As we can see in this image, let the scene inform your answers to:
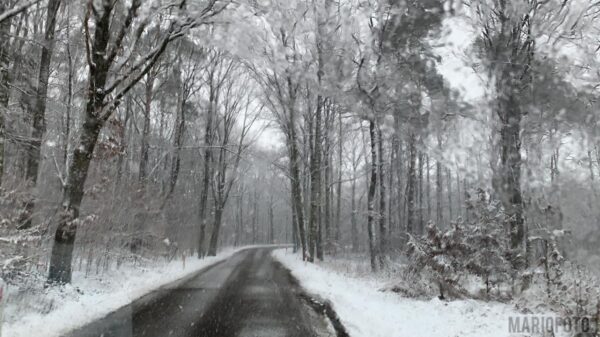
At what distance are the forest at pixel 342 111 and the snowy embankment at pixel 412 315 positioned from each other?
75 cm

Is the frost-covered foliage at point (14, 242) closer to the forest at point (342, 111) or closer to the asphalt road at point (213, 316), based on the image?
the forest at point (342, 111)

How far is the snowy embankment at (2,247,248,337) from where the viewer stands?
700 cm

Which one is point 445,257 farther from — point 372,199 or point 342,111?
point 342,111

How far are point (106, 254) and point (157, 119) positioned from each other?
1848 centimetres

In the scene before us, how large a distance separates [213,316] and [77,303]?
9.39 ft

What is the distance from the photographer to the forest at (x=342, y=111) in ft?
33.9

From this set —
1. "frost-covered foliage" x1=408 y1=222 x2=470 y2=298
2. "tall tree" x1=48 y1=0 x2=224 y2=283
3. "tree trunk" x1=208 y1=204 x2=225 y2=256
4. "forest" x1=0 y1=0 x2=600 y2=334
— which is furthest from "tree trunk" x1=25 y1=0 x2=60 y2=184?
"tree trunk" x1=208 y1=204 x2=225 y2=256

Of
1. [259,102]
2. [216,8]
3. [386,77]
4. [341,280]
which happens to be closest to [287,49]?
[386,77]

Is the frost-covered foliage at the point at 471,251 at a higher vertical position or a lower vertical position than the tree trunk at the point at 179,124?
lower

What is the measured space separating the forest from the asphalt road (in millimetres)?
2194

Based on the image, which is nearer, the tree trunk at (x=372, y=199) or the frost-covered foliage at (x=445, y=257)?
the frost-covered foliage at (x=445, y=257)

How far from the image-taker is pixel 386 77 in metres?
19.4

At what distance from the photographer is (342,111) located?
22562 millimetres

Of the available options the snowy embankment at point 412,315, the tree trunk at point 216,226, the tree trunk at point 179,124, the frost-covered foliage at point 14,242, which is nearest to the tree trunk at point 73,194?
the frost-covered foliage at point 14,242
